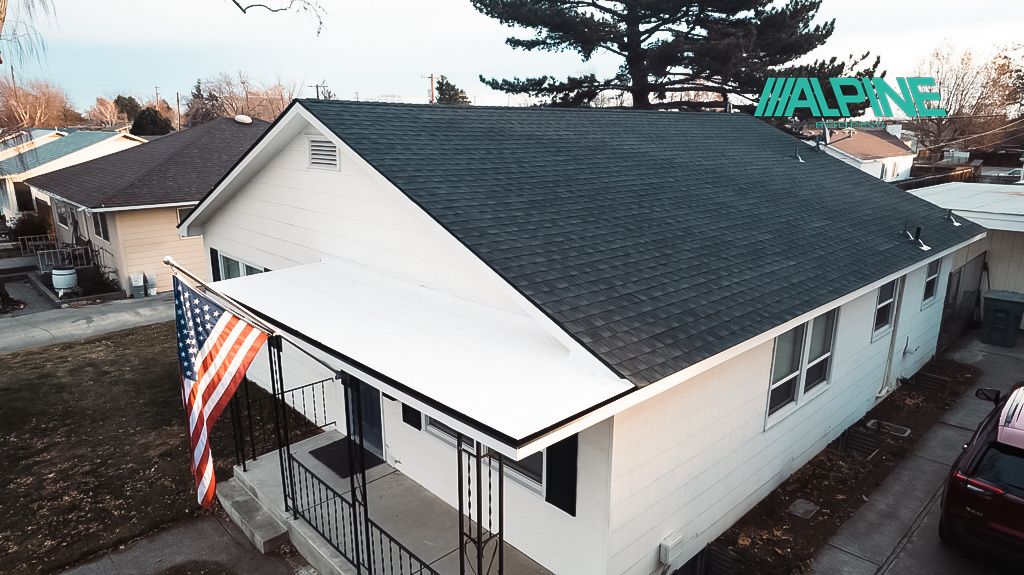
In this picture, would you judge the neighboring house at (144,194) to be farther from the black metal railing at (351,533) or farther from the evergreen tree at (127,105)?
the evergreen tree at (127,105)

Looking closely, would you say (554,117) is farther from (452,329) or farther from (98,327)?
(98,327)

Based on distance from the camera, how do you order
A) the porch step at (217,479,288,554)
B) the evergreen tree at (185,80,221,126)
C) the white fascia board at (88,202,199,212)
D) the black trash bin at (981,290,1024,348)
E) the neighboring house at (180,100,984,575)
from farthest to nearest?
the evergreen tree at (185,80,221,126) → the white fascia board at (88,202,199,212) → the black trash bin at (981,290,1024,348) → the porch step at (217,479,288,554) → the neighboring house at (180,100,984,575)

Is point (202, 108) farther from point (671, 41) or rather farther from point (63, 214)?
point (671, 41)

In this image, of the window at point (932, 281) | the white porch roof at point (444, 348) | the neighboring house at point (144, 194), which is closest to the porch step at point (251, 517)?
the white porch roof at point (444, 348)

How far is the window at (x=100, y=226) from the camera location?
1931 centimetres

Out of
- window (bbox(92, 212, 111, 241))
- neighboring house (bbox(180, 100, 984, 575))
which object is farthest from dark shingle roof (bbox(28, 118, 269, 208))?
neighboring house (bbox(180, 100, 984, 575))

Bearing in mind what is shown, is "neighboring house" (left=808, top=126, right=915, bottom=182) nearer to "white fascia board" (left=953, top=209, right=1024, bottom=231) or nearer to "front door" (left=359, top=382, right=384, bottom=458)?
"white fascia board" (left=953, top=209, right=1024, bottom=231)

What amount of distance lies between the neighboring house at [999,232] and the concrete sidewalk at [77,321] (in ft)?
65.7

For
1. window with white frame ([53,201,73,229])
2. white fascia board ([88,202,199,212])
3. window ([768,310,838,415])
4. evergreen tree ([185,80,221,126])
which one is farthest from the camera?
evergreen tree ([185,80,221,126])

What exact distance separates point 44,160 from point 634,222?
3502 cm

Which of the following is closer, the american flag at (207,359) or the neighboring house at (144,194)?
the american flag at (207,359)

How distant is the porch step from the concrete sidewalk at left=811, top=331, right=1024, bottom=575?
608cm

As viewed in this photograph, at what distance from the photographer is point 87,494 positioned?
8.16m

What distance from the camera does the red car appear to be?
18.7 ft
